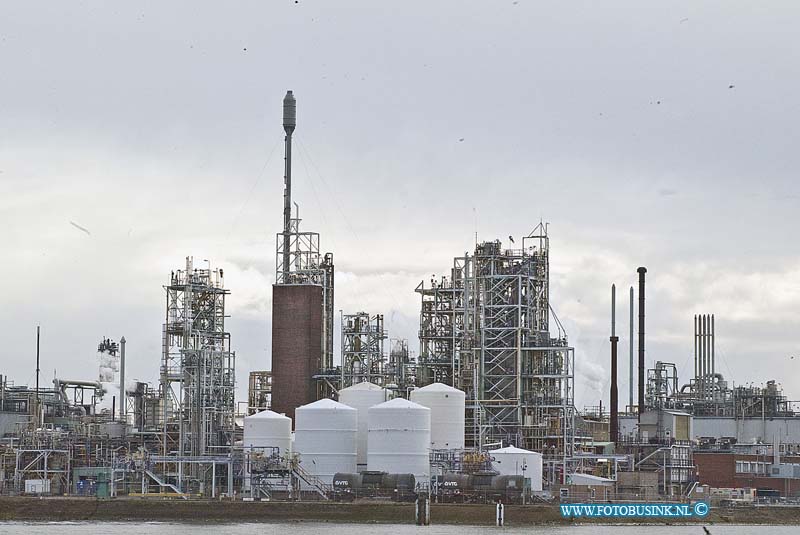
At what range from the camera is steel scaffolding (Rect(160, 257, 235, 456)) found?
11512 centimetres

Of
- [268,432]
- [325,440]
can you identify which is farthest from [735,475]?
[268,432]

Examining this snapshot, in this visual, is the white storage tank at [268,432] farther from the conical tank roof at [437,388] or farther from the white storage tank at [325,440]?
the conical tank roof at [437,388]

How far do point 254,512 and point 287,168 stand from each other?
35788 millimetres

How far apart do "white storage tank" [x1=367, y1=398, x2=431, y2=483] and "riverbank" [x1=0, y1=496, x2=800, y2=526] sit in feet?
19.1

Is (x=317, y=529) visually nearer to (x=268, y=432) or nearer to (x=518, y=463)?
(x=268, y=432)

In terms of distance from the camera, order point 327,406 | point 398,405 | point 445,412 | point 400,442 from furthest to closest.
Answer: point 445,412, point 327,406, point 398,405, point 400,442

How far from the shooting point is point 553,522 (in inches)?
3770

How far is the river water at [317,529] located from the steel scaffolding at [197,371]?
2011 cm

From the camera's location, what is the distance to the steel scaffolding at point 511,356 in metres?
113

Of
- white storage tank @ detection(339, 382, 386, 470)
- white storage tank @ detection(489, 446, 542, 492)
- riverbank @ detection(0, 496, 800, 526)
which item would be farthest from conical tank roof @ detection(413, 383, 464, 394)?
riverbank @ detection(0, 496, 800, 526)

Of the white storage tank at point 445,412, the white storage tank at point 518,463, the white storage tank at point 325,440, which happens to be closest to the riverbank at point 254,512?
the white storage tank at point 518,463

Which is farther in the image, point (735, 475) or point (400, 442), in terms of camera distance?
point (735, 475)

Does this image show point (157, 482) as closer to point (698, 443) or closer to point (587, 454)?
point (587, 454)

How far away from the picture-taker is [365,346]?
398ft
